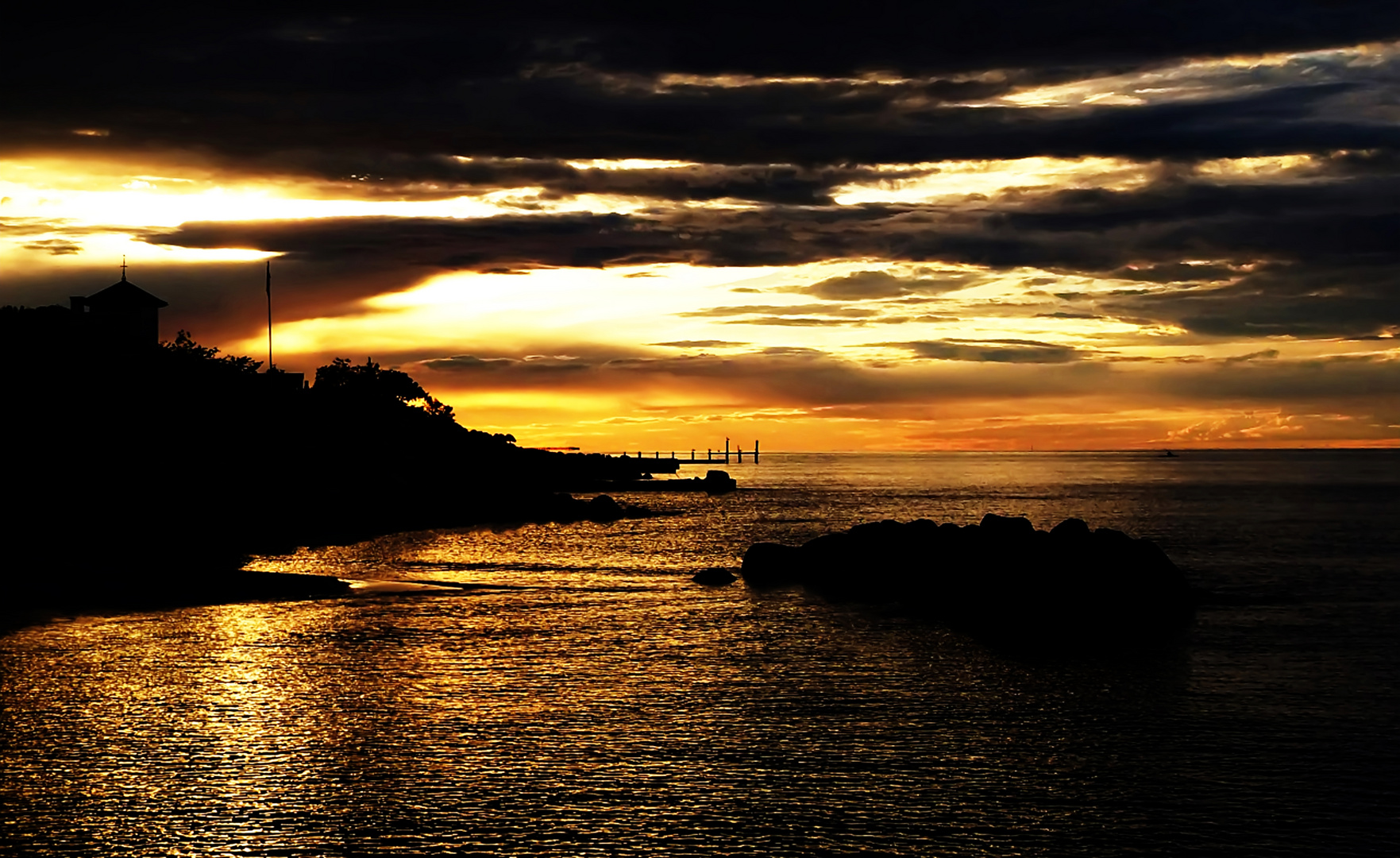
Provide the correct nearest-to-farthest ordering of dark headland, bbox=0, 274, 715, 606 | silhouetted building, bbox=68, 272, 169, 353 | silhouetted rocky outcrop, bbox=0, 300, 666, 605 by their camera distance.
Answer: dark headland, bbox=0, 274, 715, 606, silhouetted rocky outcrop, bbox=0, 300, 666, 605, silhouetted building, bbox=68, 272, 169, 353

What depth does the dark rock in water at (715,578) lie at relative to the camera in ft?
207

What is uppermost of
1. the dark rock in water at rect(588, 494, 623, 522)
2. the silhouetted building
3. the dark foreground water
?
the silhouetted building

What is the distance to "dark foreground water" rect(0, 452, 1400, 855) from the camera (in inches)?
902

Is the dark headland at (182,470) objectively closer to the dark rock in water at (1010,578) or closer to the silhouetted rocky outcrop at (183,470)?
the silhouetted rocky outcrop at (183,470)

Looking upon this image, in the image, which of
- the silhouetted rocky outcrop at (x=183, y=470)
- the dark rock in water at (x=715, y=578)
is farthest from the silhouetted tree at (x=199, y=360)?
the dark rock in water at (x=715, y=578)

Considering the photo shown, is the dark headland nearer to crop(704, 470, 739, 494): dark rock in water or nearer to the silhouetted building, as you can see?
the silhouetted building

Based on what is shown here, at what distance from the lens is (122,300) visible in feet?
383

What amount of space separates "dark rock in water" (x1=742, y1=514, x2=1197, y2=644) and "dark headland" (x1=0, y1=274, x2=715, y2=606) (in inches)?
990

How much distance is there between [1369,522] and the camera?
11162 cm

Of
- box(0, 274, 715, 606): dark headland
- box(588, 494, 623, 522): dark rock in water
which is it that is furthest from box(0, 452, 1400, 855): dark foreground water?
box(588, 494, 623, 522): dark rock in water

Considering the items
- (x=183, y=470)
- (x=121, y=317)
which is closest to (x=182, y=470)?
(x=183, y=470)

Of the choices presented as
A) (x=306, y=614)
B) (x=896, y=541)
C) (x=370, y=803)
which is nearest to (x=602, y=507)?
(x=896, y=541)

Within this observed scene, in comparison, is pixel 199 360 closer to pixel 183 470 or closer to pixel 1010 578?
pixel 183 470

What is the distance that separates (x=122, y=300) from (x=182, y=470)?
32785 millimetres
